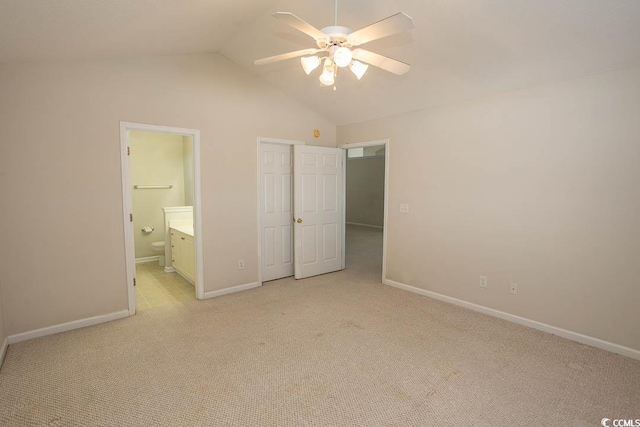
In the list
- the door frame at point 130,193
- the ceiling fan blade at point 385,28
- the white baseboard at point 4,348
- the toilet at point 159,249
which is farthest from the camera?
the toilet at point 159,249

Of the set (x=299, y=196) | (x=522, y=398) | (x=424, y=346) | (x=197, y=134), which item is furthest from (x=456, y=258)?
(x=197, y=134)

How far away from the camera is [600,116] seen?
2.78 metres

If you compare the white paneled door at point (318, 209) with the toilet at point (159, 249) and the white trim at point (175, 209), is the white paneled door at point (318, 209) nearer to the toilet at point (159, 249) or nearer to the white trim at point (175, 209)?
the white trim at point (175, 209)

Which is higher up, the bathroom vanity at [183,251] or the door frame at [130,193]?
the door frame at [130,193]

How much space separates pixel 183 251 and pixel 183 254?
0.04 m

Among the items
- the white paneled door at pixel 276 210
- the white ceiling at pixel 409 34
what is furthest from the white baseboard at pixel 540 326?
the white ceiling at pixel 409 34

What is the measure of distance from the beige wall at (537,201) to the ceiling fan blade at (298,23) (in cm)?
234

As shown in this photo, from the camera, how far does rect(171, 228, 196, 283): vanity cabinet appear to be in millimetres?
4457

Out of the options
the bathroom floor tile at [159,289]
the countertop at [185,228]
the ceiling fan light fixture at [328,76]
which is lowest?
the bathroom floor tile at [159,289]

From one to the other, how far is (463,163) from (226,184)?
2879mm

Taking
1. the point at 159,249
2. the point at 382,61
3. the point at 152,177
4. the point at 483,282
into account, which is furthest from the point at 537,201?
the point at 152,177

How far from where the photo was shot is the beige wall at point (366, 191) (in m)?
10.0

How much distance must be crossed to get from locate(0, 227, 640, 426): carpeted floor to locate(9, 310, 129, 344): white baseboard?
85mm

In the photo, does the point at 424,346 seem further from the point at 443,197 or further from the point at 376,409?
the point at 443,197
